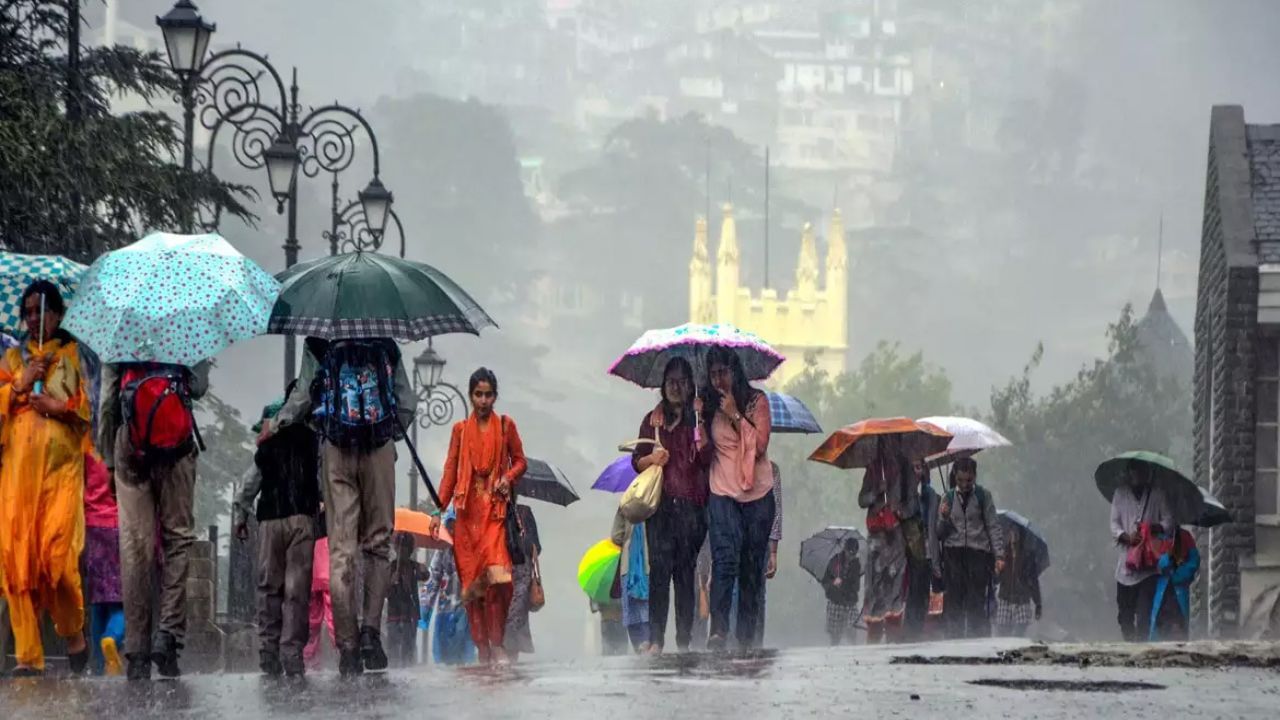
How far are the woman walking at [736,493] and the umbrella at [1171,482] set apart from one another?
164 inches

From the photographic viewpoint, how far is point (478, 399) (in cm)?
1268

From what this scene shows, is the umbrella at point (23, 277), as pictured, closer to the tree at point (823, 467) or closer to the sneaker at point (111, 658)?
the sneaker at point (111, 658)

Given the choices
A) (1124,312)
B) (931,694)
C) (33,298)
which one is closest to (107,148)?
(33,298)

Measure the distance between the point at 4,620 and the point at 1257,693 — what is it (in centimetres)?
666

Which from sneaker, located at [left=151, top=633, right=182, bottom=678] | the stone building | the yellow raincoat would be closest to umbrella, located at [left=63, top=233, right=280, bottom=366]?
the yellow raincoat

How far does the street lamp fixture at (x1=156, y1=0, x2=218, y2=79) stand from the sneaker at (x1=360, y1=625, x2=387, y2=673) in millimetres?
9054

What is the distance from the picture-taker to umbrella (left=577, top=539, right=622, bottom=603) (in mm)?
21953

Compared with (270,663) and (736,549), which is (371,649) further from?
(736,549)

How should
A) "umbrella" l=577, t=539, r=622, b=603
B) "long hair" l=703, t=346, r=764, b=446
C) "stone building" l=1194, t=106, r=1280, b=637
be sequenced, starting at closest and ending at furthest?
"long hair" l=703, t=346, r=764, b=446, "umbrella" l=577, t=539, r=622, b=603, "stone building" l=1194, t=106, r=1280, b=637

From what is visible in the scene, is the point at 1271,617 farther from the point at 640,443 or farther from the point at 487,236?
the point at 487,236

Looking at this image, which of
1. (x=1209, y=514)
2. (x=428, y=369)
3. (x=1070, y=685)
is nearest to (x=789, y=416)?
(x=1209, y=514)

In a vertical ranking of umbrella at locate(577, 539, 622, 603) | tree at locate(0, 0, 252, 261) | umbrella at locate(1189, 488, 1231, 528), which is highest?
tree at locate(0, 0, 252, 261)

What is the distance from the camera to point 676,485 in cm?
1383

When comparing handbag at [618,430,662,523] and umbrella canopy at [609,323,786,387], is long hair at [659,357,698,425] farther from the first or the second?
umbrella canopy at [609,323,786,387]
